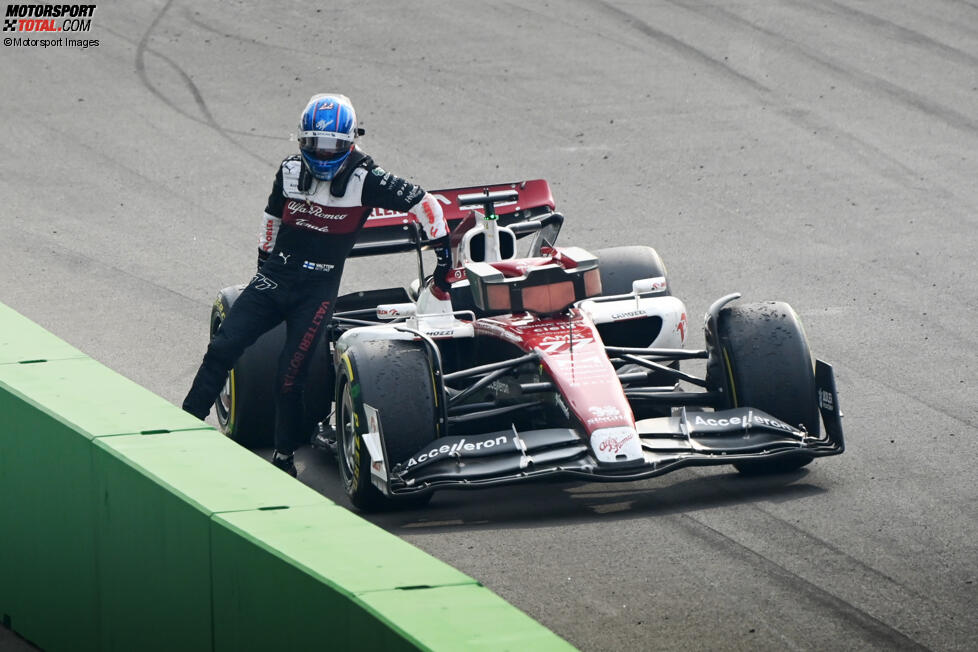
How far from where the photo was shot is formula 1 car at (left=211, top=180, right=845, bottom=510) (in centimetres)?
831

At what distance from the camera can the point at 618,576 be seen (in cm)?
761

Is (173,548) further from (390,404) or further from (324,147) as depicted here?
(324,147)

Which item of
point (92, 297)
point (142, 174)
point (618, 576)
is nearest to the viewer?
point (618, 576)

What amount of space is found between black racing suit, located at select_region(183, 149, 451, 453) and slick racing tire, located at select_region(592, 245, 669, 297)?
1574mm

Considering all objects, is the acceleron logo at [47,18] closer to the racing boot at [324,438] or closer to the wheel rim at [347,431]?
the racing boot at [324,438]

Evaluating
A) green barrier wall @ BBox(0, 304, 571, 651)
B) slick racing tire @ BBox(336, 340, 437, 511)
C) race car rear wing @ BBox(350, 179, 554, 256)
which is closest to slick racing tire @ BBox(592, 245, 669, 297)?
race car rear wing @ BBox(350, 179, 554, 256)

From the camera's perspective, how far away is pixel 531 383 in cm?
895

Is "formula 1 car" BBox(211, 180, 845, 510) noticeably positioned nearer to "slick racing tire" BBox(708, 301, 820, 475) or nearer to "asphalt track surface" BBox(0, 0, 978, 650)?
"slick racing tire" BBox(708, 301, 820, 475)

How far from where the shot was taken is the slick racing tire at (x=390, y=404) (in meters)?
8.43

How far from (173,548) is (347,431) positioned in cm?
309

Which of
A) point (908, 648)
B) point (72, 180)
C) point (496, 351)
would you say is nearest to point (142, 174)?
point (72, 180)

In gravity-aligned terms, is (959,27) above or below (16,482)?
above

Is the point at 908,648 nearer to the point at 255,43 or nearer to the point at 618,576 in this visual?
the point at 618,576

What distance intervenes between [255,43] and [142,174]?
12.6 feet
